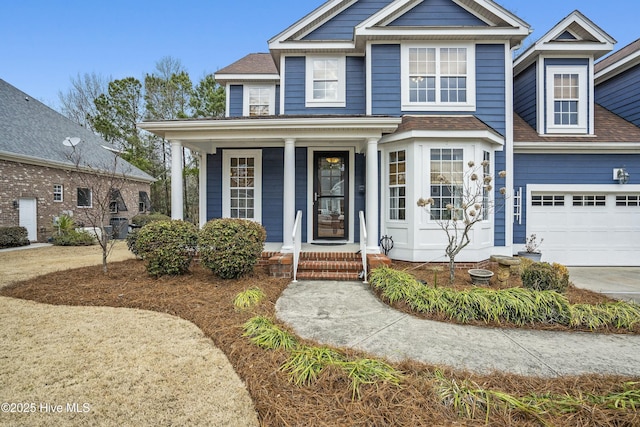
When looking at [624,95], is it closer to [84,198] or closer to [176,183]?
[176,183]

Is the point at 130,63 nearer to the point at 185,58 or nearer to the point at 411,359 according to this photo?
the point at 185,58

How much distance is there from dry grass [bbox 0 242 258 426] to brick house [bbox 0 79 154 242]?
22.6ft

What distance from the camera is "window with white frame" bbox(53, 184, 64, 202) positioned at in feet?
42.1

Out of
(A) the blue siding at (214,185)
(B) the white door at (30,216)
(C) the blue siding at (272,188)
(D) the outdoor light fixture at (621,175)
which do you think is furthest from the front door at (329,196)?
(B) the white door at (30,216)

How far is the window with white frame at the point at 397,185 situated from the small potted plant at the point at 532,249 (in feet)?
10.6

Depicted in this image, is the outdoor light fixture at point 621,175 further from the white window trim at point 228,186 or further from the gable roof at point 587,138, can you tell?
the white window trim at point 228,186

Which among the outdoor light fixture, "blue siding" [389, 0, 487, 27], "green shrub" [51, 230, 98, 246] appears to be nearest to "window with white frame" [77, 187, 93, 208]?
"green shrub" [51, 230, 98, 246]

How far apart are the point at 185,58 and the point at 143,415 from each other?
24269mm

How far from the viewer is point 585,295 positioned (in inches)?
192

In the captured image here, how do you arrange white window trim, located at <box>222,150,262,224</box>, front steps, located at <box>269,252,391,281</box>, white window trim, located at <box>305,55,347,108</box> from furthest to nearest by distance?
1. white window trim, located at <box>222,150,262,224</box>
2. white window trim, located at <box>305,55,347,108</box>
3. front steps, located at <box>269,252,391,281</box>

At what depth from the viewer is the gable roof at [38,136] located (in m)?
11.5

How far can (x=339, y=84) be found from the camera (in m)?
8.13

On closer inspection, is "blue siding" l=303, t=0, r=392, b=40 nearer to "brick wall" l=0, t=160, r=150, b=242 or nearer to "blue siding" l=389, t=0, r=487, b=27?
"blue siding" l=389, t=0, r=487, b=27

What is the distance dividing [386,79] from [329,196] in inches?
128
